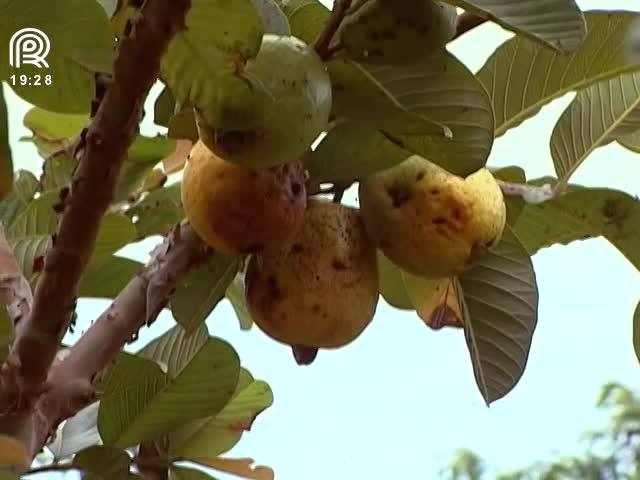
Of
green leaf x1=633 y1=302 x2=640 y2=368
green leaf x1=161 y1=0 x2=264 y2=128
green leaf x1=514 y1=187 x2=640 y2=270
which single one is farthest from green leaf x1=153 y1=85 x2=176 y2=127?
green leaf x1=633 y1=302 x2=640 y2=368

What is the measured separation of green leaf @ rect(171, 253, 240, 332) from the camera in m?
0.64

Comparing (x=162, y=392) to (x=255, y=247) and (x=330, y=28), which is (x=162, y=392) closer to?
(x=255, y=247)

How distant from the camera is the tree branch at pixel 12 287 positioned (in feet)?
2.09

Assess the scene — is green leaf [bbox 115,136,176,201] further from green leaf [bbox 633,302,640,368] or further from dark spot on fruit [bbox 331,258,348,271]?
green leaf [bbox 633,302,640,368]

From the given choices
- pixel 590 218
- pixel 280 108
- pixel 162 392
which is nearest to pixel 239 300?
pixel 162 392

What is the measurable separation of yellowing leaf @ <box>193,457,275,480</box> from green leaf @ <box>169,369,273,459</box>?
13 millimetres

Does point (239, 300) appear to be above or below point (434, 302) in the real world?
below

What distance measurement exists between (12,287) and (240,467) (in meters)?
0.20

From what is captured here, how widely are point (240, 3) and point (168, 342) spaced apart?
1.03 feet

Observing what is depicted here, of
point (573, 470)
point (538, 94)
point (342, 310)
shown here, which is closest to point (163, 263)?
point (342, 310)

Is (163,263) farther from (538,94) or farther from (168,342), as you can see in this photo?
(538,94)

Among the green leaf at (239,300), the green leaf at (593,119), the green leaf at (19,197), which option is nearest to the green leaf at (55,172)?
the green leaf at (19,197)

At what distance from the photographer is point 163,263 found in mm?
607

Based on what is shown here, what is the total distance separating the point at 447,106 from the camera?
0.57 meters
